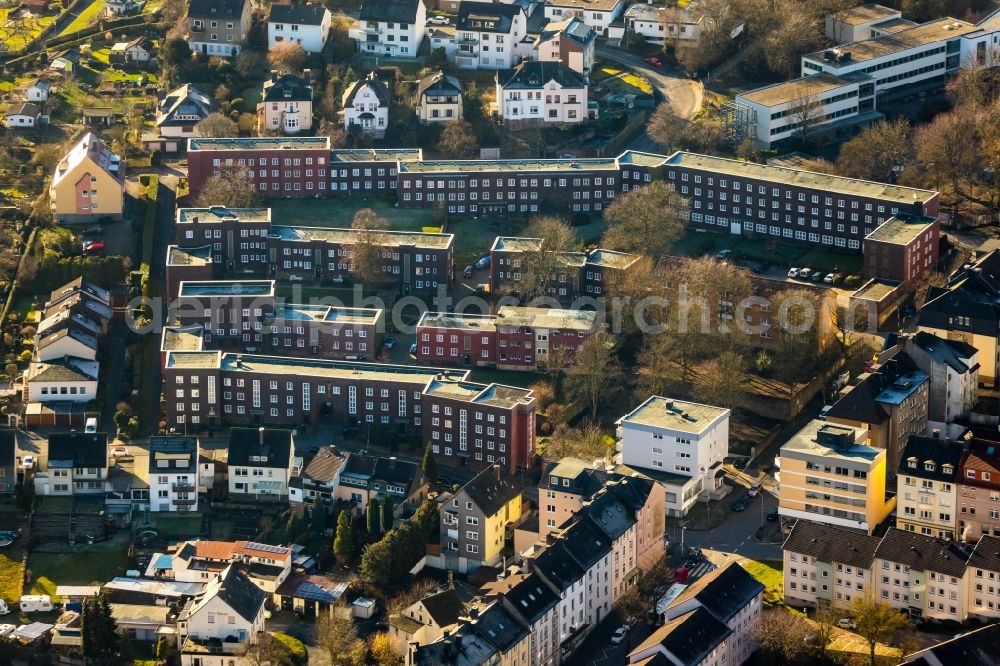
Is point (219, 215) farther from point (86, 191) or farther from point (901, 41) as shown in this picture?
point (901, 41)

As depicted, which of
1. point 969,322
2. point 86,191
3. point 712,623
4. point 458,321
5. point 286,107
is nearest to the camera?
point 712,623

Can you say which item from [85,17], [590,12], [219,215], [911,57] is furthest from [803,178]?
[85,17]

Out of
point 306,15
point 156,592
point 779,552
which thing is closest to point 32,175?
point 306,15

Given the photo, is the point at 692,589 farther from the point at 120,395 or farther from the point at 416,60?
the point at 416,60

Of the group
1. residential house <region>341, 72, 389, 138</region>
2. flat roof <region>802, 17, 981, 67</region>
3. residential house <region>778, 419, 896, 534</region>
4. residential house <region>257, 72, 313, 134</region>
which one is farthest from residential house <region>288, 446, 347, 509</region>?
flat roof <region>802, 17, 981, 67</region>

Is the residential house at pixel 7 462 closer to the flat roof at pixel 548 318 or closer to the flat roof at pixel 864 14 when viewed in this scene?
the flat roof at pixel 548 318

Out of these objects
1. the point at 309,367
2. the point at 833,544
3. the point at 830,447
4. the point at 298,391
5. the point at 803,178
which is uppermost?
the point at 803,178

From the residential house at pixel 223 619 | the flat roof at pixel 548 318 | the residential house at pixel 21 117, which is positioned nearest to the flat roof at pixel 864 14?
the flat roof at pixel 548 318
